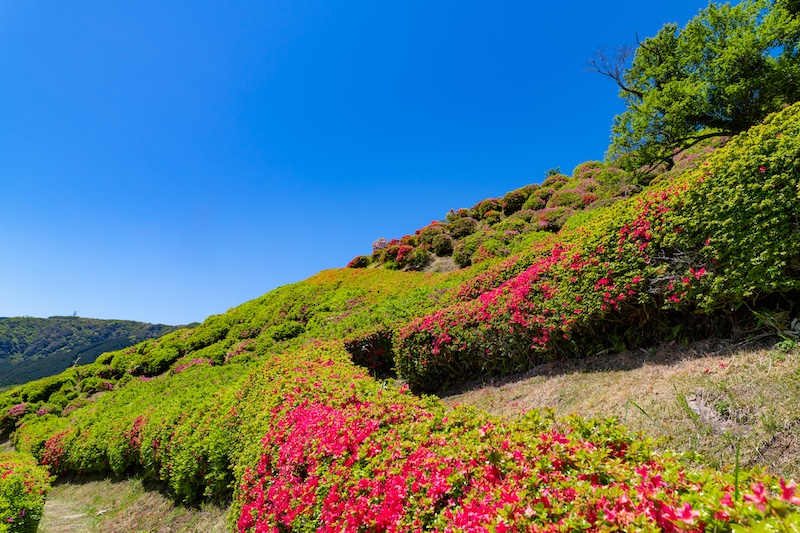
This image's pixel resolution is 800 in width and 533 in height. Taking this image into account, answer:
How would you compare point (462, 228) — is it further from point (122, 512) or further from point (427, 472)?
point (427, 472)

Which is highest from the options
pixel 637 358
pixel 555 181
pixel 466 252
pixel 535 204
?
pixel 555 181

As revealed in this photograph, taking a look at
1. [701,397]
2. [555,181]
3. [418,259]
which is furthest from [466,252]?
[701,397]

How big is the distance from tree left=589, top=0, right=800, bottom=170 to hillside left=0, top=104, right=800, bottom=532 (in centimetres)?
773

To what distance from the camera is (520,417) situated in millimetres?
6004

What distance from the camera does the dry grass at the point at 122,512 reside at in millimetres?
6789

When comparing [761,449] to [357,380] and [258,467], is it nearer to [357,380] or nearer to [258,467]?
[357,380]

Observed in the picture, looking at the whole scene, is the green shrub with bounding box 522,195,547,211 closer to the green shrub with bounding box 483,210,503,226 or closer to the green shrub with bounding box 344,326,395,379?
the green shrub with bounding box 483,210,503,226

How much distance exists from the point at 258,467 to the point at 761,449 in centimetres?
584

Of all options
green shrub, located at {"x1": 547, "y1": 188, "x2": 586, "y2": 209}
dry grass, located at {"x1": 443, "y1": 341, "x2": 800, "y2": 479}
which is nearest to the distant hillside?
green shrub, located at {"x1": 547, "y1": 188, "x2": 586, "y2": 209}

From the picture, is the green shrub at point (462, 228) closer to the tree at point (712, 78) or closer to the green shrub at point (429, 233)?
the green shrub at point (429, 233)

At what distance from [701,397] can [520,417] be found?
2.46m

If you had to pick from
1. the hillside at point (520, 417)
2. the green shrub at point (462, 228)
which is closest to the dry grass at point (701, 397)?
the hillside at point (520, 417)

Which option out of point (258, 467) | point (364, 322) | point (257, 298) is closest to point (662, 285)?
point (258, 467)

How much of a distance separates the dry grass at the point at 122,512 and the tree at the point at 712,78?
17.3m
